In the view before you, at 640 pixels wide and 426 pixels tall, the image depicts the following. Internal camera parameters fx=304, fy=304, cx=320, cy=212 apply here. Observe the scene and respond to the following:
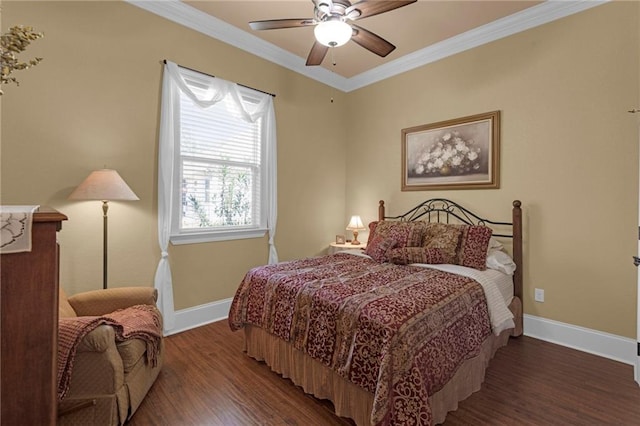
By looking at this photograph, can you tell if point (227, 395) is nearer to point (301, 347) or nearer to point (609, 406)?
point (301, 347)

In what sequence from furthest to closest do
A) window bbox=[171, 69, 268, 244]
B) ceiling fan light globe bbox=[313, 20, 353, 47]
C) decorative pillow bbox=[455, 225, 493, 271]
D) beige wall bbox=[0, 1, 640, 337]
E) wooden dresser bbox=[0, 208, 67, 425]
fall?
window bbox=[171, 69, 268, 244] → decorative pillow bbox=[455, 225, 493, 271] → beige wall bbox=[0, 1, 640, 337] → ceiling fan light globe bbox=[313, 20, 353, 47] → wooden dresser bbox=[0, 208, 67, 425]

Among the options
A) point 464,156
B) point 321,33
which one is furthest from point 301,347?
Answer: point 464,156

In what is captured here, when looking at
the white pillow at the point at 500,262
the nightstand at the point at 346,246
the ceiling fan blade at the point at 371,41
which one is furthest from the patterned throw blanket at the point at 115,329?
the white pillow at the point at 500,262

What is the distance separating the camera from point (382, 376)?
1.47 meters

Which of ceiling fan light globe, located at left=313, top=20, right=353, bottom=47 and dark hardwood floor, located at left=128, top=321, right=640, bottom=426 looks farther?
ceiling fan light globe, located at left=313, top=20, right=353, bottom=47

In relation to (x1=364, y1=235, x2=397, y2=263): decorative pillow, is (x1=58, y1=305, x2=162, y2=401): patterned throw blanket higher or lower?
lower

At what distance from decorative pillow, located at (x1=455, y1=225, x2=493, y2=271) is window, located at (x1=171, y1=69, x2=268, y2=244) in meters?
2.18

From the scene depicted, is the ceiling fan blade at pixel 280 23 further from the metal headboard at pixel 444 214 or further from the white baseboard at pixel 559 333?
the white baseboard at pixel 559 333

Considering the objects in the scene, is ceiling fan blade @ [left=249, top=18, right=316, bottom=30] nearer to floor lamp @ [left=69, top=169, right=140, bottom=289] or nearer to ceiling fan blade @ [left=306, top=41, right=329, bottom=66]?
ceiling fan blade @ [left=306, top=41, right=329, bottom=66]

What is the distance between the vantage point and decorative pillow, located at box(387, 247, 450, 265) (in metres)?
2.83

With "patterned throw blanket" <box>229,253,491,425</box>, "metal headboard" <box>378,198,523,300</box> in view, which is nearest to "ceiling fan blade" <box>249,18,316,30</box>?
"patterned throw blanket" <box>229,253,491,425</box>

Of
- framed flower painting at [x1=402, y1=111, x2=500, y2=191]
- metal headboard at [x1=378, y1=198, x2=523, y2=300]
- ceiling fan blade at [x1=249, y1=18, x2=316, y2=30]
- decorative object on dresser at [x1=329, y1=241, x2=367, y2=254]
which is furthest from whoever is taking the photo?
decorative object on dresser at [x1=329, y1=241, x2=367, y2=254]

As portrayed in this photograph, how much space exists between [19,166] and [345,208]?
11.8 ft

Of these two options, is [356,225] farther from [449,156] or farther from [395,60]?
[395,60]
